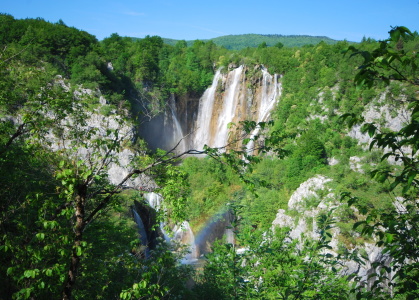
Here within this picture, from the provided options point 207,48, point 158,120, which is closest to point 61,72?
point 158,120

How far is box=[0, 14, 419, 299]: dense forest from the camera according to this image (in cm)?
374

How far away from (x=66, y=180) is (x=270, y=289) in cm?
378

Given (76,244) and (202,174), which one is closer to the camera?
(76,244)

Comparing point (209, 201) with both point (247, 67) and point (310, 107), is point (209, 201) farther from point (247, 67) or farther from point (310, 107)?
point (247, 67)

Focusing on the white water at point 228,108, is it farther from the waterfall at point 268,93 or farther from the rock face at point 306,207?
the rock face at point 306,207

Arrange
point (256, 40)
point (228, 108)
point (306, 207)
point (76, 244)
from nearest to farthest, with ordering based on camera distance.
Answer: point (76, 244)
point (306, 207)
point (228, 108)
point (256, 40)

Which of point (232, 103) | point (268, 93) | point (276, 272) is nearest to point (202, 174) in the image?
point (232, 103)

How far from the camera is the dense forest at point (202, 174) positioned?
3.74 metres

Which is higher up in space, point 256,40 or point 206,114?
point 256,40

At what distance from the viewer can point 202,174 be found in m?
28.8

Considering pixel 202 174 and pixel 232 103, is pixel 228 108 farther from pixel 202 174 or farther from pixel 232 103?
pixel 202 174

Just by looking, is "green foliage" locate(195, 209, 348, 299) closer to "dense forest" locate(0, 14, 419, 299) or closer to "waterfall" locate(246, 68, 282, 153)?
"dense forest" locate(0, 14, 419, 299)

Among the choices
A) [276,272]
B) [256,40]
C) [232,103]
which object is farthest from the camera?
[256,40]

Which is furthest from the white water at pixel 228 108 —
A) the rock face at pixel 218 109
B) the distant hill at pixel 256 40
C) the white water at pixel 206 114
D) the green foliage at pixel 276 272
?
the distant hill at pixel 256 40
